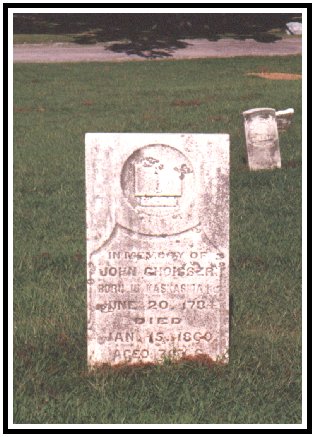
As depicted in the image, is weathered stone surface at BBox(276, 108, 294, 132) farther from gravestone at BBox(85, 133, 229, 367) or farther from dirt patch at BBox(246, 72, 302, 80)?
gravestone at BBox(85, 133, 229, 367)

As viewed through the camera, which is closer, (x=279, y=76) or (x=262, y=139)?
(x=262, y=139)

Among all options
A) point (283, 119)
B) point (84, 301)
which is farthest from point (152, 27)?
point (84, 301)

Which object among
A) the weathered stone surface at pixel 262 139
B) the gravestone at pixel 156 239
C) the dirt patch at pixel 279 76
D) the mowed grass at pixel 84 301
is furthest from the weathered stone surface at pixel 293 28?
the gravestone at pixel 156 239

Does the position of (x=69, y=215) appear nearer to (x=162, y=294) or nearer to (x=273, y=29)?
(x=162, y=294)

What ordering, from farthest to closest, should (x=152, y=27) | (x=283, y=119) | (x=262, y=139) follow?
(x=152, y=27)
(x=283, y=119)
(x=262, y=139)

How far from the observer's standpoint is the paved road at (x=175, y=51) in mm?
27766

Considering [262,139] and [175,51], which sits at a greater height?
[175,51]

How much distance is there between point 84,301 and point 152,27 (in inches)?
1122

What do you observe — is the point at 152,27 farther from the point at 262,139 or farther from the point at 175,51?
the point at 262,139

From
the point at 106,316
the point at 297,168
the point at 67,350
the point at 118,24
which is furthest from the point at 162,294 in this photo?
the point at 118,24

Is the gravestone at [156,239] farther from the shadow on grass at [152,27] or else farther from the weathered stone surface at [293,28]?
the weathered stone surface at [293,28]

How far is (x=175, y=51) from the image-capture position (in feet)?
96.4

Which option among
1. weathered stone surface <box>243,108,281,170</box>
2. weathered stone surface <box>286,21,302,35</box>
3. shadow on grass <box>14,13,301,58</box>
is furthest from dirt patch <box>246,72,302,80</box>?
weathered stone surface <box>286,21,302,35</box>

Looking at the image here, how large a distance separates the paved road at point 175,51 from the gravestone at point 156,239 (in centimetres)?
2241
